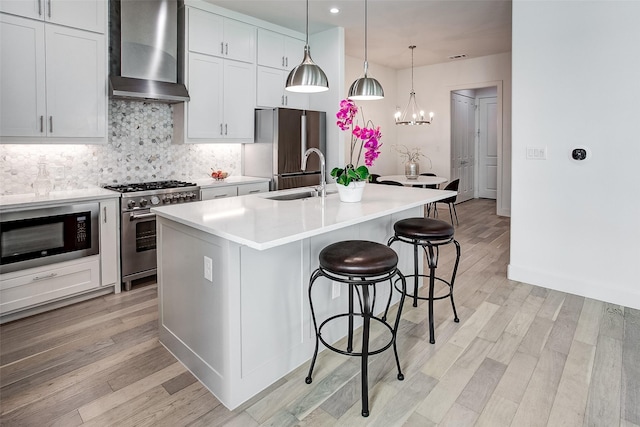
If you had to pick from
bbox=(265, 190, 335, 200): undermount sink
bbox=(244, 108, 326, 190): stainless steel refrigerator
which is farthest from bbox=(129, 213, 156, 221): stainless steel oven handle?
bbox=(244, 108, 326, 190): stainless steel refrigerator

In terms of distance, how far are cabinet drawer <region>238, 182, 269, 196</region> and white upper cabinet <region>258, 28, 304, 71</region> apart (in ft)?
4.87

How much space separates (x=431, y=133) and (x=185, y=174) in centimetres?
513

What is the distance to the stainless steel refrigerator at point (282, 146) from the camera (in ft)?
14.8

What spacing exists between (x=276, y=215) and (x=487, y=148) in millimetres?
8026

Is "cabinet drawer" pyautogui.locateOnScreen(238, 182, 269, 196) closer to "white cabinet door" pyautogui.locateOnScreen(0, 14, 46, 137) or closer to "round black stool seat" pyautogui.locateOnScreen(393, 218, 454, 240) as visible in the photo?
"white cabinet door" pyautogui.locateOnScreen(0, 14, 46, 137)

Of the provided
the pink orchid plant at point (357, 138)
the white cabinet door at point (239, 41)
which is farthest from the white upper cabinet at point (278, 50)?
the pink orchid plant at point (357, 138)

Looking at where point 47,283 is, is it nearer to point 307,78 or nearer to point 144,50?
point 144,50

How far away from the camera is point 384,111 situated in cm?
761

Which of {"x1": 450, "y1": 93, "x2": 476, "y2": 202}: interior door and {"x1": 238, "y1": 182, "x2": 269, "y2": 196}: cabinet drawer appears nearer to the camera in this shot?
{"x1": 238, "y1": 182, "x2": 269, "y2": 196}: cabinet drawer

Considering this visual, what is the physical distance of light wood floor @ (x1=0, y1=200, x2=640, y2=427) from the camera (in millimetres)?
1869

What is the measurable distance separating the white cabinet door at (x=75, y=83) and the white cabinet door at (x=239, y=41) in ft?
4.50

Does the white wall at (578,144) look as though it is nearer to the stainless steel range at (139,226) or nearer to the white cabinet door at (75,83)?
the stainless steel range at (139,226)

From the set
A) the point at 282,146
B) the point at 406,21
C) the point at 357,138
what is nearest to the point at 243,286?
the point at 357,138

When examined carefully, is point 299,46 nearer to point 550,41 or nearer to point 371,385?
point 550,41
